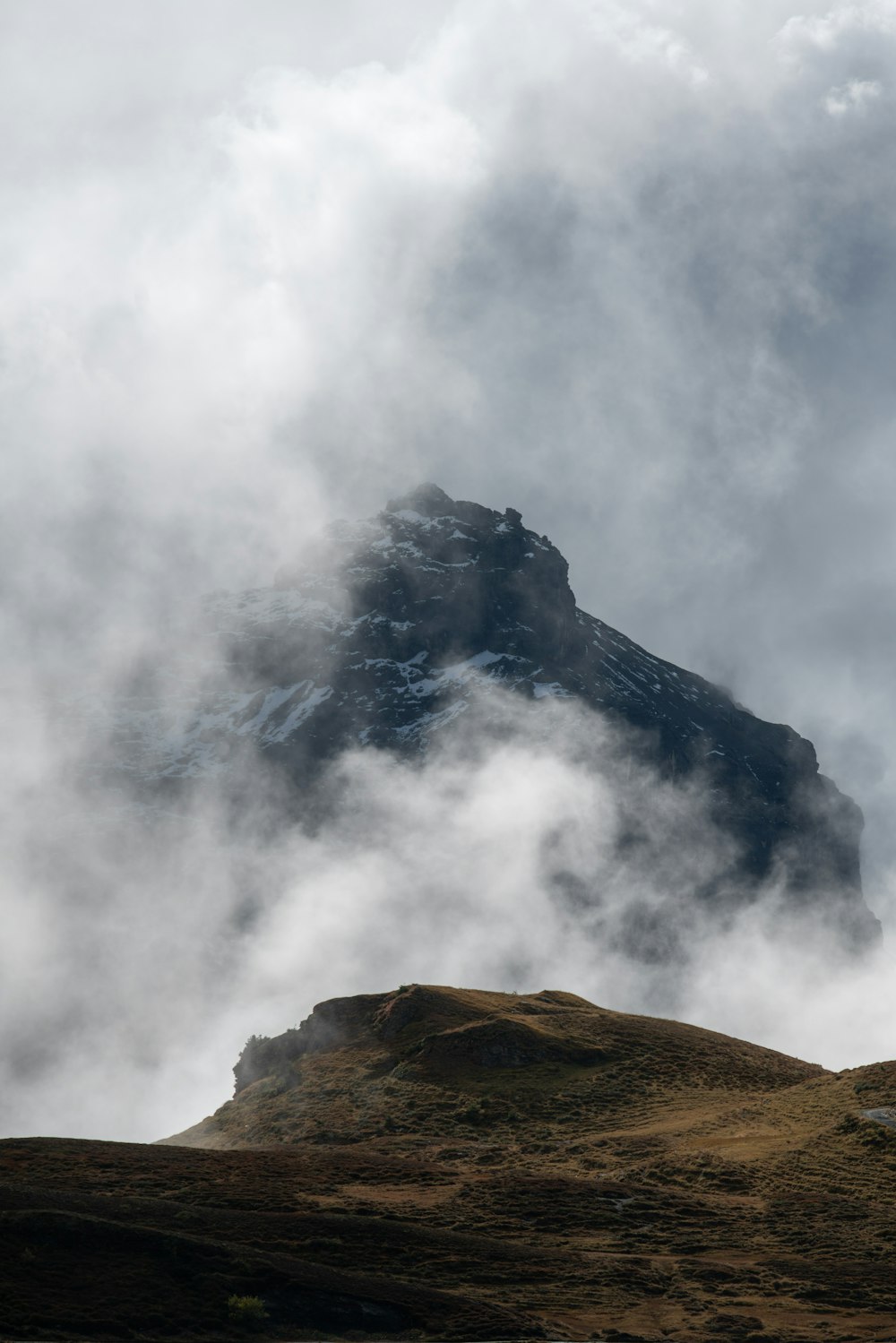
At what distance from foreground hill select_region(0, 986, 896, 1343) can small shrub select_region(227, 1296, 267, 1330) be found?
371 millimetres

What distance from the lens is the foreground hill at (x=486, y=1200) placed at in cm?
3306

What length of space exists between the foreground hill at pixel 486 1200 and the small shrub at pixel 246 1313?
0.37 metres

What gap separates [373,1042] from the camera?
289ft

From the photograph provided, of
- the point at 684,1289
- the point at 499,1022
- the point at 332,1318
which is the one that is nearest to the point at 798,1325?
the point at 684,1289

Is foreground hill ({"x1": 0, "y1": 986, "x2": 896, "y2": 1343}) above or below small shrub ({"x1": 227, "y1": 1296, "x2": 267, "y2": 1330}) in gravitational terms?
above

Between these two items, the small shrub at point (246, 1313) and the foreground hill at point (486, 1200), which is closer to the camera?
the small shrub at point (246, 1313)

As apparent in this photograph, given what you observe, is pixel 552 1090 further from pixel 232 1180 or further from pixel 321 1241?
pixel 321 1241

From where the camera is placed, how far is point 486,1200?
1969 inches

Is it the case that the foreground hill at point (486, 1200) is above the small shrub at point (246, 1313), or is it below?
above

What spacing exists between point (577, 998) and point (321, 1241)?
240 ft

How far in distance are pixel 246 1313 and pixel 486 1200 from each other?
69.2 feet

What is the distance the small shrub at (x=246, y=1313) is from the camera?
3088 cm

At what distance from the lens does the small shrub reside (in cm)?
3088

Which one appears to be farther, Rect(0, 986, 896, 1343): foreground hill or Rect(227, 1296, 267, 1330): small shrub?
Rect(0, 986, 896, 1343): foreground hill
